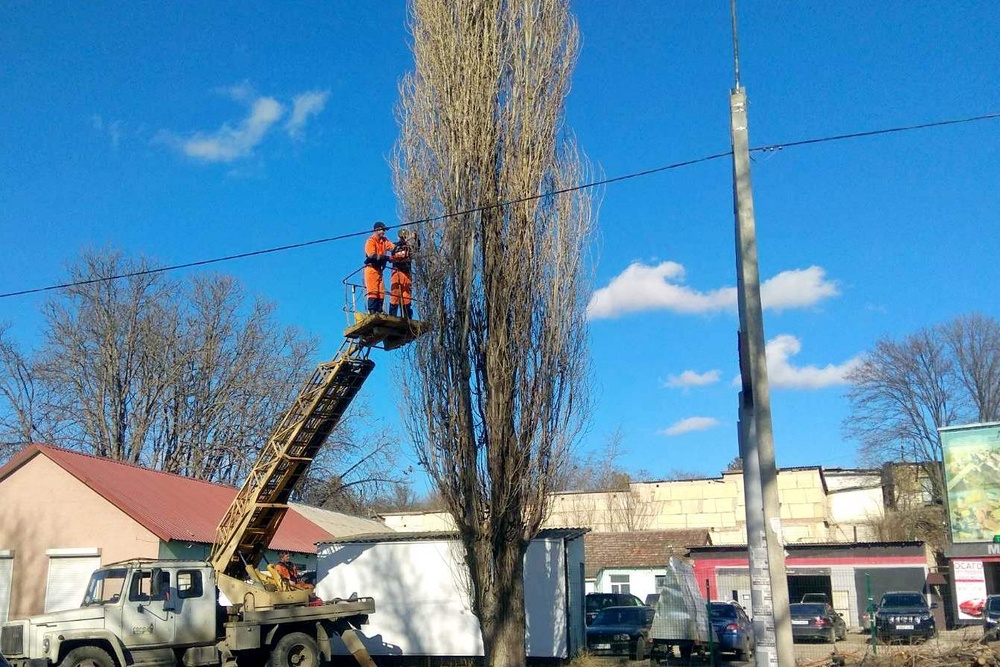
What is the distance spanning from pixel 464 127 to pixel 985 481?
2803 centimetres

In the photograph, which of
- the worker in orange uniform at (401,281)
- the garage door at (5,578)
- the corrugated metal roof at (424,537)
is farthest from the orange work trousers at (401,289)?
the garage door at (5,578)

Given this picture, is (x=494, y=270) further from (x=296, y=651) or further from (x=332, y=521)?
(x=332, y=521)

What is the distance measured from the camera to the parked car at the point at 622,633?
67.3 feet

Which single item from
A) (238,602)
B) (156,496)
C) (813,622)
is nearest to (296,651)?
(238,602)

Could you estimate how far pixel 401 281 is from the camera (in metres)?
15.2

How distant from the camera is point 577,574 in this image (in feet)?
69.2

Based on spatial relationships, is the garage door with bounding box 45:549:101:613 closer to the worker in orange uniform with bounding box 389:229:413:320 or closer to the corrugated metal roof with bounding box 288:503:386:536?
the corrugated metal roof with bounding box 288:503:386:536

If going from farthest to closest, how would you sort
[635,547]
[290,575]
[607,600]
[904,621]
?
[635,547] → [607,600] → [904,621] → [290,575]

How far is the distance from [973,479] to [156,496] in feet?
94.7

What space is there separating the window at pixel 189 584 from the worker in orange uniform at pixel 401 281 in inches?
241

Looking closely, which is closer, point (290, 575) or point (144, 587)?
point (144, 587)

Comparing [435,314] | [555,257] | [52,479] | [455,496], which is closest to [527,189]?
[555,257]

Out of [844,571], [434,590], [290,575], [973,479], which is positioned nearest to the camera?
[290,575]

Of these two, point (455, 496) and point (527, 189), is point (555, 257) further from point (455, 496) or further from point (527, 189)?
point (455, 496)
